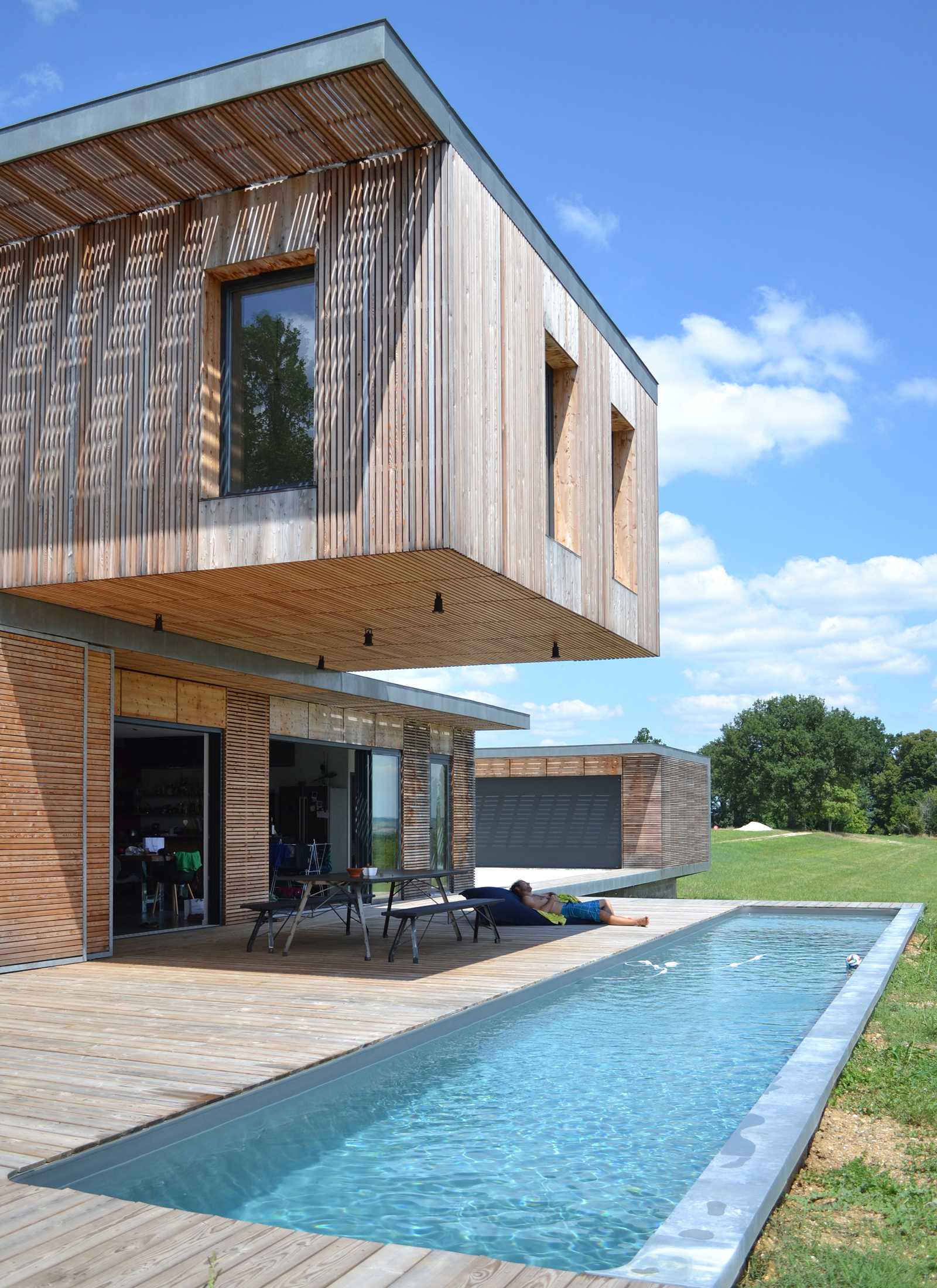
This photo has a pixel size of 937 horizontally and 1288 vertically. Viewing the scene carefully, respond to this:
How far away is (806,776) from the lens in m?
74.4

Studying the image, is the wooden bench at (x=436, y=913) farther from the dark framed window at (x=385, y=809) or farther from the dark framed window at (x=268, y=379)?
the dark framed window at (x=385, y=809)

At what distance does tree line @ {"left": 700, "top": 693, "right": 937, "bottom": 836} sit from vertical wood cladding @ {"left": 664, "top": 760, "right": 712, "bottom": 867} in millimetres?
43770

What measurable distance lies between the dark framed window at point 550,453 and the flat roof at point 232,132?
190 centimetres

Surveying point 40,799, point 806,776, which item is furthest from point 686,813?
point 806,776

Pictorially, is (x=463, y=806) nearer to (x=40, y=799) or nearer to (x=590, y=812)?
(x=590, y=812)

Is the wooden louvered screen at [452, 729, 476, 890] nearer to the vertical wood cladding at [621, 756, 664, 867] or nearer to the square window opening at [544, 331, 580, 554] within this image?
the vertical wood cladding at [621, 756, 664, 867]

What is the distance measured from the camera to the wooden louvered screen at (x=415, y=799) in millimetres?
18078

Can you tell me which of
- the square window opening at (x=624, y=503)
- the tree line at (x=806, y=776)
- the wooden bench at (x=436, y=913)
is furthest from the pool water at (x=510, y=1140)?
the tree line at (x=806, y=776)

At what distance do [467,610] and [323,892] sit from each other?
A: 6479mm

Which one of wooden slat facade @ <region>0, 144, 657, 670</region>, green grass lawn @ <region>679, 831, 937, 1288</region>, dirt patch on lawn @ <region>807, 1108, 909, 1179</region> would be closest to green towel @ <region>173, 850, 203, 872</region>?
wooden slat facade @ <region>0, 144, 657, 670</region>

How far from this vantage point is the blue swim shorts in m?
13.8

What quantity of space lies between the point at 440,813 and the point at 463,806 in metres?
0.90

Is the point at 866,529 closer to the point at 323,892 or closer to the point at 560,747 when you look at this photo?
the point at 560,747

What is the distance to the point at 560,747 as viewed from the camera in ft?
83.6
